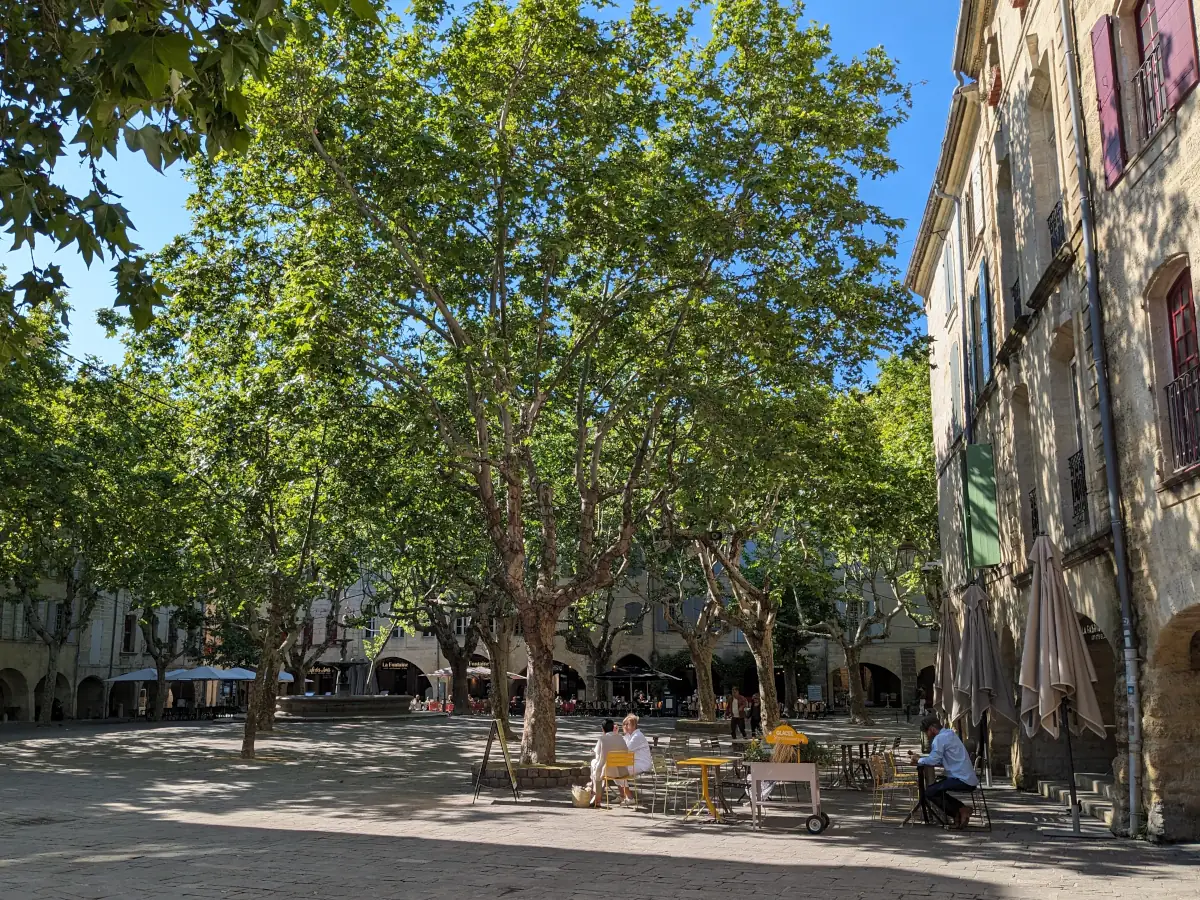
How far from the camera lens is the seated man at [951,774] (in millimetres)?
12102

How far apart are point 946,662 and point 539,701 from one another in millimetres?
6208

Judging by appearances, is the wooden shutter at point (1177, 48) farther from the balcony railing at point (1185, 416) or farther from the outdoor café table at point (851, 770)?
the outdoor café table at point (851, 770)

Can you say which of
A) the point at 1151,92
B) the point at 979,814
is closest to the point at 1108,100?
the point at 1151,92

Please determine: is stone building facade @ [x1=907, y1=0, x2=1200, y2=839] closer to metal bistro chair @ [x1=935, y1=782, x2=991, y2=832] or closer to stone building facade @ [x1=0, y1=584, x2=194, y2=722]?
metal bistro chair @ [x1=935, y1=782, x2=991, y2=832]

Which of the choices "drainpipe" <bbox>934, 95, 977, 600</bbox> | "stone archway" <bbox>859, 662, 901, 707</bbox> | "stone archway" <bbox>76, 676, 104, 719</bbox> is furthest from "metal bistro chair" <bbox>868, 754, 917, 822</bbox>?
"stone archway" <bbox>76, 676, 104, 719</bbox>

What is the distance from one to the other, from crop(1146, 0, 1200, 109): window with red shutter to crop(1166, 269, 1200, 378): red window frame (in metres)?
1.64

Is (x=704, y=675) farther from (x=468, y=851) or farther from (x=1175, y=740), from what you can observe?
(x=1175, y=740)

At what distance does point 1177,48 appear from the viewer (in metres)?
9.52

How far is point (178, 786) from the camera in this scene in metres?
17.7

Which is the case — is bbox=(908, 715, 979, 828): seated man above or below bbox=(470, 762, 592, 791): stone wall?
above

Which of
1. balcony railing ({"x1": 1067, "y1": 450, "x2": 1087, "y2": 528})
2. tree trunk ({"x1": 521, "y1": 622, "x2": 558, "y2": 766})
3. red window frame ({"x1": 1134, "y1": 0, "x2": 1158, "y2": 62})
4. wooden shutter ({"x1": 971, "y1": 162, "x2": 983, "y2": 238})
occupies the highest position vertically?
wooden shutter ({"x1": 971, "y1": 162, "x2": 983, "y2": 238})

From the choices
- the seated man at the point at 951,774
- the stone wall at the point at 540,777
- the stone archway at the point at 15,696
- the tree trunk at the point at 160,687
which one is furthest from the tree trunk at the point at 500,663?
the stone archway at the point at 15,696

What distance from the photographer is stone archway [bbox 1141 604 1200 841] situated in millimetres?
10219

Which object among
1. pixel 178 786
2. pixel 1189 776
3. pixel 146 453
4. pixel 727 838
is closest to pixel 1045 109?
pixel 1189 776
